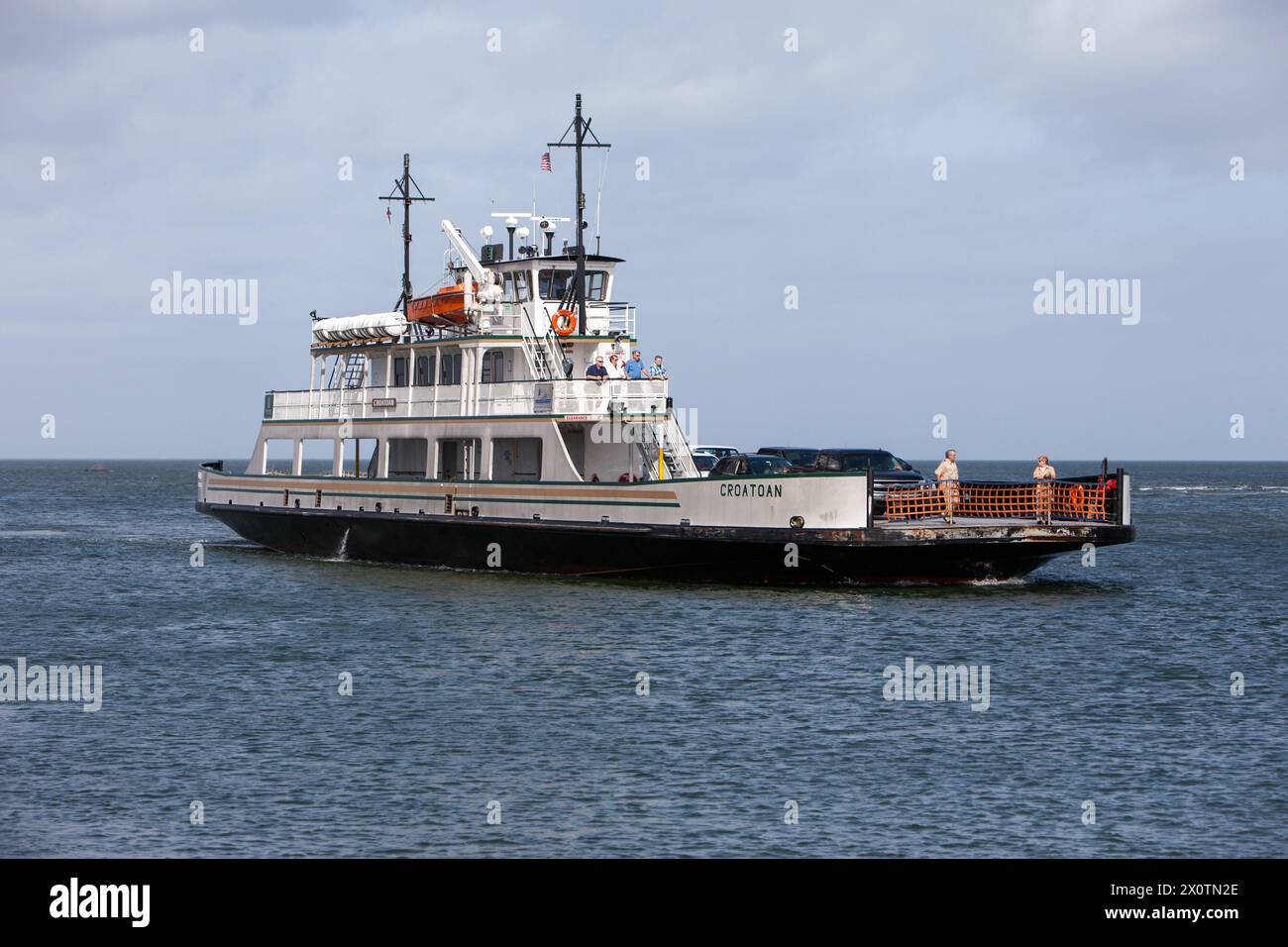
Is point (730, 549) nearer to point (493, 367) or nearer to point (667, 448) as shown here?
point (667, 448)

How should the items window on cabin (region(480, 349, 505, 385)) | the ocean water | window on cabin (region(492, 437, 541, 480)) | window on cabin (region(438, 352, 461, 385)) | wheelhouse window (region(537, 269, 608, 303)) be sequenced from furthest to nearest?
window on cabin (region(438, 352, 461, 385)) < wheelhouse window (region(537, 269, 608, 303)) < window on cabin (region(480, 349, 505, 385)) < window on cabin (region(492, 437, 541, 480)) < the ocean water

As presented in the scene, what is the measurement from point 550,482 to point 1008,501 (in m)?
9.55

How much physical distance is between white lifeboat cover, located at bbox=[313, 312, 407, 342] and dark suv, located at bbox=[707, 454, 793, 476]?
32.3ft

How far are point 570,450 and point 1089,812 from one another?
21617mm

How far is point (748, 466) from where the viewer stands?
114 ft

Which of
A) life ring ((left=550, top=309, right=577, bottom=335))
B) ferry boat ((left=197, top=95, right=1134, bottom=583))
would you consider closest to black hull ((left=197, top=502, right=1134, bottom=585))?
ferry boat ((left=197, top=95, right=1134, bottom=583))

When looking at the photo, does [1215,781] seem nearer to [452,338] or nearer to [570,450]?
[570,450]

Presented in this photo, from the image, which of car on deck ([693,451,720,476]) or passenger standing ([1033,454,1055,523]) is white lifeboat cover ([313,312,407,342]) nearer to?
car on deck ([693,451,720,476])

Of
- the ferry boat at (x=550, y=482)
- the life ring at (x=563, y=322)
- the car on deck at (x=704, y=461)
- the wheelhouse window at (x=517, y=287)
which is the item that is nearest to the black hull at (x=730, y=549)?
the ferry boat at (x=550, y=482)

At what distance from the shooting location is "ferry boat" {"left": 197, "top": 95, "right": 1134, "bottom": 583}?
98.8 ft

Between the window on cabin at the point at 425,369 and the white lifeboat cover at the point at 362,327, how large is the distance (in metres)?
0.86

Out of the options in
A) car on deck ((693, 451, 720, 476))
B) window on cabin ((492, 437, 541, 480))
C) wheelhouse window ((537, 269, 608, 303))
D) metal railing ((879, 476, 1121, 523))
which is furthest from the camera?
car on deck ((693, 451, 720, 476))

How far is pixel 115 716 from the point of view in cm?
2025

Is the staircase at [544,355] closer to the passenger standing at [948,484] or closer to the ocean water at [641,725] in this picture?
the ocean water at [641,725]
